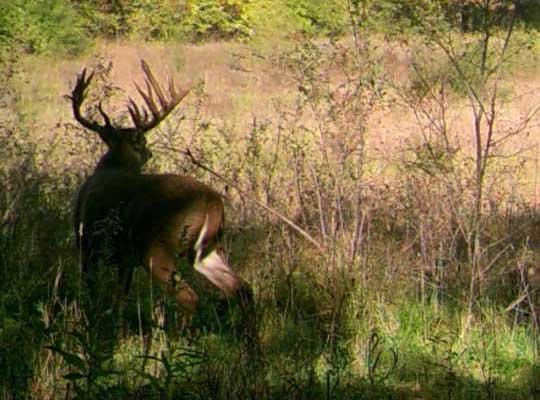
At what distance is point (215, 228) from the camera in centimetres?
698

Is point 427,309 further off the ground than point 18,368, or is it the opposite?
point 18,368

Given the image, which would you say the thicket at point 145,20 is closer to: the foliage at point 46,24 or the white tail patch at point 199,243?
the foliage at point 46,24

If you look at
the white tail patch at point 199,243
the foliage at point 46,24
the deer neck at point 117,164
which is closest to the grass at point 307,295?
the white tail patch at point 199,243

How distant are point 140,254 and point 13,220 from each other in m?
1.40

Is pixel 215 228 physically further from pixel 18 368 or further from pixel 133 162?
pixel 18 368

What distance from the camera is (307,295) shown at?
6.91 metres

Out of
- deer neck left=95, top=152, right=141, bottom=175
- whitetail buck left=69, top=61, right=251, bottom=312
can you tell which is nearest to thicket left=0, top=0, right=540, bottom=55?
deer neck left=95, top=152, right=141, bottom=175

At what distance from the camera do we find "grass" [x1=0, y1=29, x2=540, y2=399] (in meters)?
4.83

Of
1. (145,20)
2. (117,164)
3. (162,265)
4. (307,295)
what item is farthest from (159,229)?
(145,20)

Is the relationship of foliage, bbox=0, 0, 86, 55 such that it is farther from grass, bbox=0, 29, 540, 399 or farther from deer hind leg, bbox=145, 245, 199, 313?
deer hind leg, bbox=145, 245, 199, 313

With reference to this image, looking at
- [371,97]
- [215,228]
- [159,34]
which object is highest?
[371,97]

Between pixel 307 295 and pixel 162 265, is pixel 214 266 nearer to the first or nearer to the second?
pixel 162 265

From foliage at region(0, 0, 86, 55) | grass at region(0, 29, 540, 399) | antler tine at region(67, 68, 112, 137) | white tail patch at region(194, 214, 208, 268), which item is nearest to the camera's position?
grass at region(0, 29, 540, 399)

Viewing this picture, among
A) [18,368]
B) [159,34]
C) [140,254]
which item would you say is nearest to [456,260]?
[140,254]
